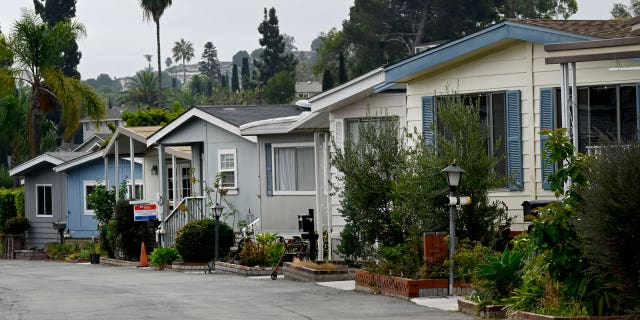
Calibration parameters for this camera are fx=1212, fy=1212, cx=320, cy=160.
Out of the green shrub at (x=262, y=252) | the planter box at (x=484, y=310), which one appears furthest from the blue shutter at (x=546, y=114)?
the green shrub at (x=262, y=252)

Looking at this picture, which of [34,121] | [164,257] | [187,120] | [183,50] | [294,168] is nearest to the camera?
[294,168]

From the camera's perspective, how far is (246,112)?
34.5 meters

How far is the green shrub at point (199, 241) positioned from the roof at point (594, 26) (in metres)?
11.9

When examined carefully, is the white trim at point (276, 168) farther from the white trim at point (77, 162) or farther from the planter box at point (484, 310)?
the planter box at point (484, 310)

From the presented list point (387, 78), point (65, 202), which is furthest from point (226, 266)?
point (65, 202)

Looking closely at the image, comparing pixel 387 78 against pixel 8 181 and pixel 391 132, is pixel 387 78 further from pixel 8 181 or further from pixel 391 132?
pixel 8 181

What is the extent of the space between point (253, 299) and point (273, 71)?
267ft

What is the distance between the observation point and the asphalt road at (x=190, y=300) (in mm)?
16641

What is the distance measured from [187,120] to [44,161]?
13.8 metres

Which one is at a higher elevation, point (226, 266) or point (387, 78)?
point (387, 78)

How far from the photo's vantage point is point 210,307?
1788cm

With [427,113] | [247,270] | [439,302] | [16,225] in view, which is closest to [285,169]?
[247,270]

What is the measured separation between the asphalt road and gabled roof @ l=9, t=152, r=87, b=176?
62.7 ft

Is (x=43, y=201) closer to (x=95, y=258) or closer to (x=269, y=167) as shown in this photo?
(x=95, y=258)
